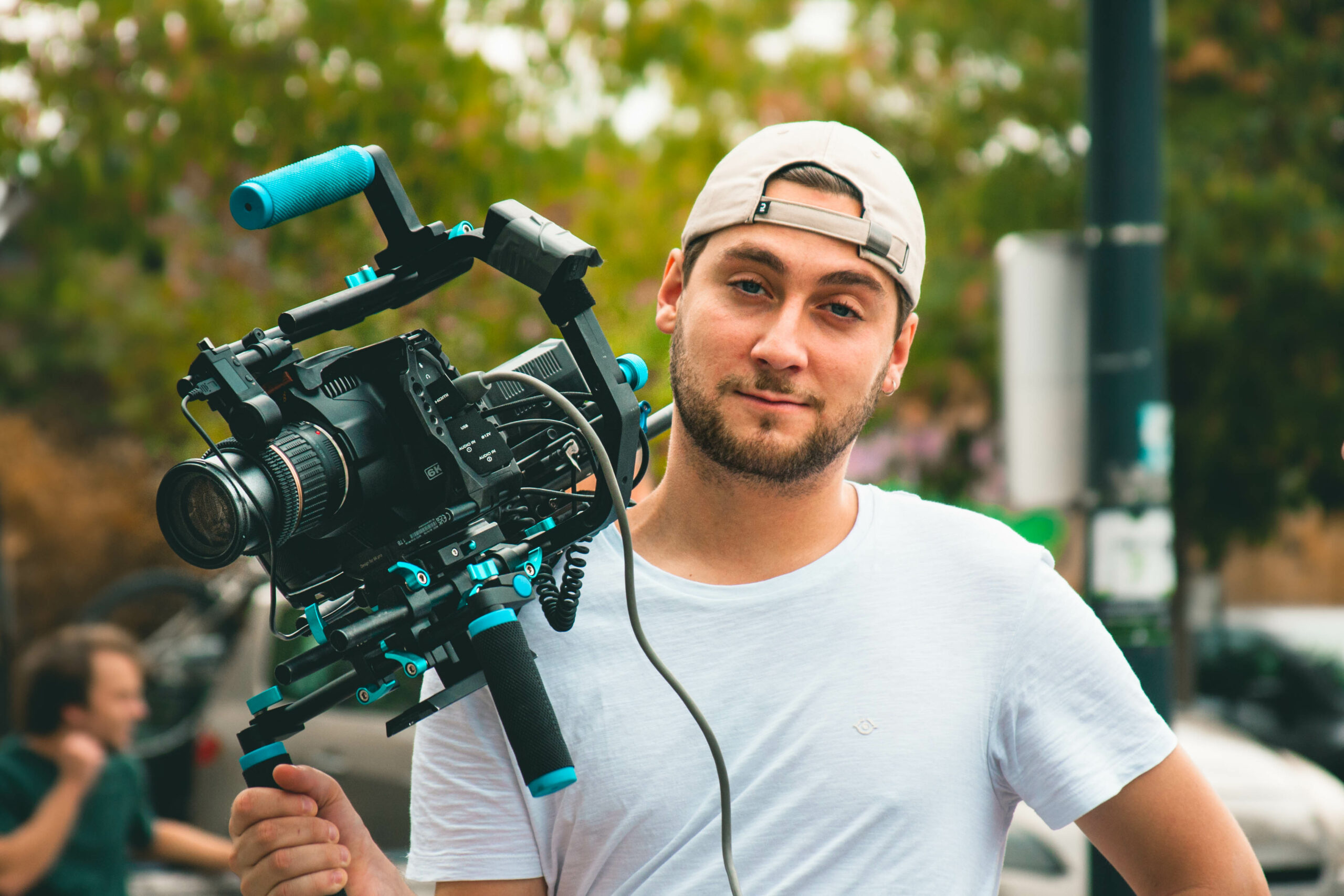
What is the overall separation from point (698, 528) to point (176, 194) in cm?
558

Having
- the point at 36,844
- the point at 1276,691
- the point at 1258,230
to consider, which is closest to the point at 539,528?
the point at 36,844

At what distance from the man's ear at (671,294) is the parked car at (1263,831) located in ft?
11.3

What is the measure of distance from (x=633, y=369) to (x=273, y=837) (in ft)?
2.51

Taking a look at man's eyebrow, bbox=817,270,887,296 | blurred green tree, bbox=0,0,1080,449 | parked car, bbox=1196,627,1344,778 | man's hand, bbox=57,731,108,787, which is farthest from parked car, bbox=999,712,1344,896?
parked car, bbox=1196,627,1344,778

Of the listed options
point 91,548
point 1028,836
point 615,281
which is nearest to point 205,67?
point 615,281

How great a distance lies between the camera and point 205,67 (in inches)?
227

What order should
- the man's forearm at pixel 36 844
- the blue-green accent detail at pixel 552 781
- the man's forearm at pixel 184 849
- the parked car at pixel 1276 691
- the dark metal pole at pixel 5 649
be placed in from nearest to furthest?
the blue-green accent detail at pixel 552 781
the man's forearm at pixel 36 844
the man's forearm at pixel 184 849
the dark metal pole at pixel 5 649
the parked car at pixel 1276 691

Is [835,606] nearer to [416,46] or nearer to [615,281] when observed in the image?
[615,281]

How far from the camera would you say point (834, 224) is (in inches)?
75.2

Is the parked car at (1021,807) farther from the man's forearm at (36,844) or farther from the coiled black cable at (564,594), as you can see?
the coiled black cable at (564,594)

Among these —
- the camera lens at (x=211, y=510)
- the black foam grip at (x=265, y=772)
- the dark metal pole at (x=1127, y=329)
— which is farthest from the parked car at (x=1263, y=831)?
the camera lens at (x=211, y=510)

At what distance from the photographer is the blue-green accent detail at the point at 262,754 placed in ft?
5.61

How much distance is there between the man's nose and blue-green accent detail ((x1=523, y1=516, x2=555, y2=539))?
1.19ft

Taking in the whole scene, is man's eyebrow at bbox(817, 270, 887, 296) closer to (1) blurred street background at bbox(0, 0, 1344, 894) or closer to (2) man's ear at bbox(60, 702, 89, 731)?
(1) blurred street background at bbox(0, 0, 1344, 894)
